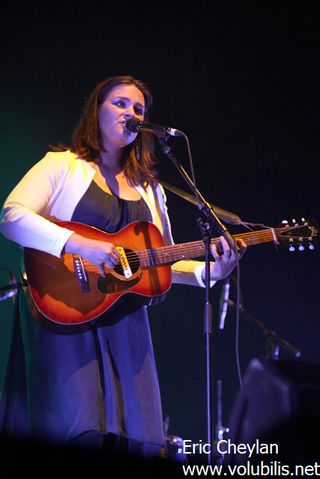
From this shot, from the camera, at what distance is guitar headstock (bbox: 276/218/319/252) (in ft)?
10.8

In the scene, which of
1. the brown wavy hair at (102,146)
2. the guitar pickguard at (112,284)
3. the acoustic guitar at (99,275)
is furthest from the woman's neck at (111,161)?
the guitar pickguard at (112,284)

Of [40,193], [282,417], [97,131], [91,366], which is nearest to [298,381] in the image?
[282,417]

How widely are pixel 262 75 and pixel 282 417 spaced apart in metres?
4.48

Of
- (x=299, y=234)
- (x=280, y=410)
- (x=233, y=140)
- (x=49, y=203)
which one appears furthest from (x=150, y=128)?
(x=233, y=140)

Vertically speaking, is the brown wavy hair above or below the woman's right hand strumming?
above

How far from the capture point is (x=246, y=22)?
203 inches

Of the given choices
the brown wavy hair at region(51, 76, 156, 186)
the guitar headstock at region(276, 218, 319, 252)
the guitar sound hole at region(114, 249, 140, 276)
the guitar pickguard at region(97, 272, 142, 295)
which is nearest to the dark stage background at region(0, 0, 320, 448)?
the brown wavy hair at region(51, 76, 156, 186)

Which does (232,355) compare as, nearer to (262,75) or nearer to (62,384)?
(262,75)

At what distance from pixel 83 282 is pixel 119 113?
3.21ft

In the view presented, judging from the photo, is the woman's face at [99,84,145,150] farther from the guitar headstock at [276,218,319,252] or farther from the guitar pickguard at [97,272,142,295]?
the guitar headstock at [276,218,319,252]

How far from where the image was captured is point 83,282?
110 inches

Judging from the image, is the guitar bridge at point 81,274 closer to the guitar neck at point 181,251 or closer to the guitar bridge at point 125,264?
the guitar bridge at point 125,264

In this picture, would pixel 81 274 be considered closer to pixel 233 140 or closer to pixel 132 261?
pixel 132 261

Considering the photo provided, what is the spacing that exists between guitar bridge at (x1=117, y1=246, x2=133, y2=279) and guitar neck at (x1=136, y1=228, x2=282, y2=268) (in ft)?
0.32
